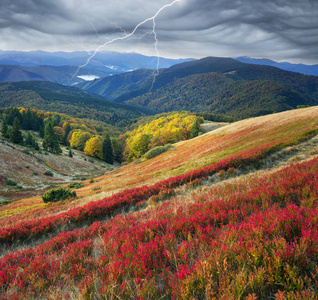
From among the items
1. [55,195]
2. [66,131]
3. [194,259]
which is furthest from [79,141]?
[194,259]

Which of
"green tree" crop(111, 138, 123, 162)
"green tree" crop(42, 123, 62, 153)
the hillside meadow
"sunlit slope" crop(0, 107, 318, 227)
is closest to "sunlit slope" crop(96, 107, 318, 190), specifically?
"sunlit slope" crop(0, 107, 318, 227)

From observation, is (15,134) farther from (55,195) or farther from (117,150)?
(55,195)

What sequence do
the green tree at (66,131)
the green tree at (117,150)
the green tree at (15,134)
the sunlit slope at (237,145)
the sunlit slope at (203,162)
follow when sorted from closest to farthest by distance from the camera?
the sunlit slope at (203,162), the sunlit slope at (237,145), the green tree at (15,134), the green tree at (117,150), the green tree at (66,131)

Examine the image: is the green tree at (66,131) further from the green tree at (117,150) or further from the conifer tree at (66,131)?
the green tree at (117,150)

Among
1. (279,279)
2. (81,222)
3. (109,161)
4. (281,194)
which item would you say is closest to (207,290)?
(279,279)

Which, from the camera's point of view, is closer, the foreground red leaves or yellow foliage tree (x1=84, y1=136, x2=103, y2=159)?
the foreground red leaves

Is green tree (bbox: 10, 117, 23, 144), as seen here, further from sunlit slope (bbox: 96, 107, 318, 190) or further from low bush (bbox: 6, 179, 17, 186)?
sunlit slope (bbox: 96, 107, 318, 190)

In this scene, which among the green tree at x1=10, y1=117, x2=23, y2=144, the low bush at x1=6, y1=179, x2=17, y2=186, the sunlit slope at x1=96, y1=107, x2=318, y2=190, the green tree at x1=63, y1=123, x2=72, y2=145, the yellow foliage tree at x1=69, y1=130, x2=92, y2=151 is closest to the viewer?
the sunlit slope at x1=96, y1=107, x2=318, y2=190

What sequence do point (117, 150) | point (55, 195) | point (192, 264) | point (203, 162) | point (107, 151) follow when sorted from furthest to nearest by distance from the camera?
1. point (117, 150)
2. point (107, 151)
3. point (203, 162)
4. point (55, 195)
5. point (192, 264)

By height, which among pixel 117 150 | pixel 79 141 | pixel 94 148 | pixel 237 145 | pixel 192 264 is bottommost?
pixel 117 150

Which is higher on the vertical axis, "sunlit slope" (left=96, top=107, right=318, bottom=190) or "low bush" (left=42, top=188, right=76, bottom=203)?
"sunlit slope" (left=96, top=107, right=318, bottom=190)

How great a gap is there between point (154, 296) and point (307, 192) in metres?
5.64

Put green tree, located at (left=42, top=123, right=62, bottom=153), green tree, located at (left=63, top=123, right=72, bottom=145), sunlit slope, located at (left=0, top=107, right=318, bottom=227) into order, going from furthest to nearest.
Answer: green tree, located at (left=63, top=123, right=72, bottom=145), green tree, located at (left=42, top=123, right=62, bottom=153), sunlit slope, located at (left=0, top=107, right=318, bottom=227)

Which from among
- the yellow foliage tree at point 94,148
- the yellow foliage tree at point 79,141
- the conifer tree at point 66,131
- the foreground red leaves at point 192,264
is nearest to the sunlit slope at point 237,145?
the foreground red leaves at point 192,264
